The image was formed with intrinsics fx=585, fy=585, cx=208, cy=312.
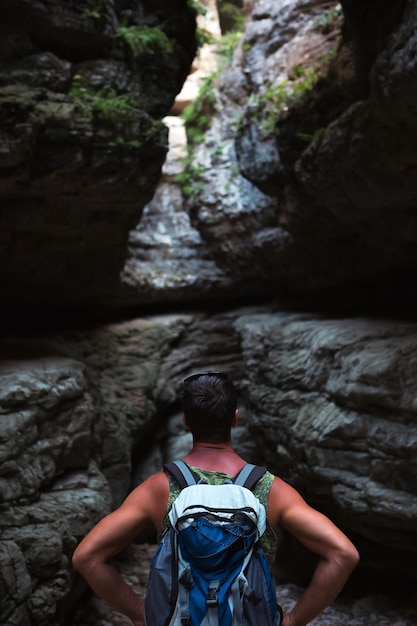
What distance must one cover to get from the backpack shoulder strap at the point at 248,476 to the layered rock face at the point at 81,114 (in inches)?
157

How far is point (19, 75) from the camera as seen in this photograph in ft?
18.6

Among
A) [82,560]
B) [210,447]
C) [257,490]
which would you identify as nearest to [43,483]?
[82,560]

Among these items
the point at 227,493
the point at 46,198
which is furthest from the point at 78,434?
the point at 227,493

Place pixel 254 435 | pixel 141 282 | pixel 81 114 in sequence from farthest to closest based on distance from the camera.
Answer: pixel 141 282 < pixel 254 435 < pixel 81 114

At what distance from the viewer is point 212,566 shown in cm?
244

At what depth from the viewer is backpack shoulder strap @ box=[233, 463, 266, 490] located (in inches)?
103

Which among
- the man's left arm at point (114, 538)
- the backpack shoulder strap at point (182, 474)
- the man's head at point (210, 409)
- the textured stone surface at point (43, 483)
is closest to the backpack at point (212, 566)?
the backpack shoulder strap at point (182, 474)

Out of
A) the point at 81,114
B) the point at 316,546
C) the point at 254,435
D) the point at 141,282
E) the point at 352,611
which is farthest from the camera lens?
the point at 141,282

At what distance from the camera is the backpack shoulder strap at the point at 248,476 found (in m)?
2.62

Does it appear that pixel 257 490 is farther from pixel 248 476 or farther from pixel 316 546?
pixel 316 546

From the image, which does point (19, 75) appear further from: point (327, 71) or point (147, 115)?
point (327, 71)

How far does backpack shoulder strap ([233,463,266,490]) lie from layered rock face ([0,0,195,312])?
13.1 feet

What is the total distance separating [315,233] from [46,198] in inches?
151

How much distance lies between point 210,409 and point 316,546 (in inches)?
30.1
